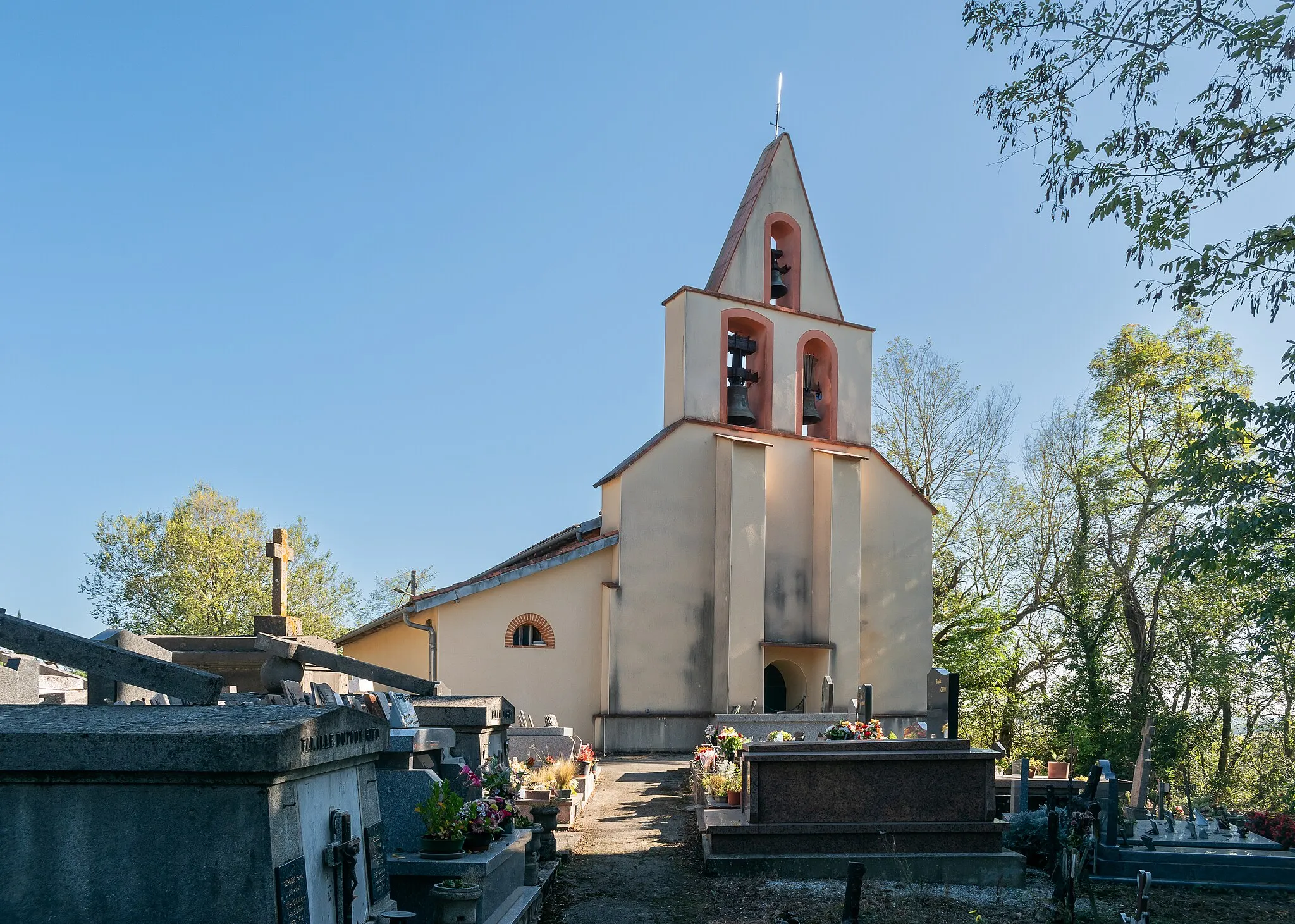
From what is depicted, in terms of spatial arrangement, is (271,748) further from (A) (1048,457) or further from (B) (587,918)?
(A) (1048,457)

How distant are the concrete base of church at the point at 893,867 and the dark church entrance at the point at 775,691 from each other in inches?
608

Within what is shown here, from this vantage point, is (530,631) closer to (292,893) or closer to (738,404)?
(738,404)

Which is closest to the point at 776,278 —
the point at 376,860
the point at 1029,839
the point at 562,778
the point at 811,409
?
the point at 811,409

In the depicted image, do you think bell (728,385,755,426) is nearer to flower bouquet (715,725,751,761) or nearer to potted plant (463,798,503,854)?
flower bouquet (715,725,751,761)

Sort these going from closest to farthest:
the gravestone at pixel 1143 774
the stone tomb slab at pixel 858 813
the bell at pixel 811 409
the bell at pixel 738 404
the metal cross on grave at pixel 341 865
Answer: the metal cross on grave at pixel 341 865, the stone tomb slab at pixel 858 813, the gravestone at pixel 1143 774, the bell at pixel 738 404, the bell at pixel 811 409

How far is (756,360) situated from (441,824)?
2038cm

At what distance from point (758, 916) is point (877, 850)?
7.41 ft

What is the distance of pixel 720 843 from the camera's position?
10.8m

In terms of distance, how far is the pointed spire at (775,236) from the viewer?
85.4ft

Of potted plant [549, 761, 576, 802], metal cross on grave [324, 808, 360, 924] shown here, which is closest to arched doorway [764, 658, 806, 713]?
potted plant [549, 761, 576, 802]

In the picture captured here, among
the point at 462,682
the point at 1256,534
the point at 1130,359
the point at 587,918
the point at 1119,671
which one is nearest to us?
the point at 587,918

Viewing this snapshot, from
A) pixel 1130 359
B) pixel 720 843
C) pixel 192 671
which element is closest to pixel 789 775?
pixel 720 843

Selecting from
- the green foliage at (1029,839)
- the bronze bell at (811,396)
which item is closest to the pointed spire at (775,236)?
the bronze bell at (811,396)

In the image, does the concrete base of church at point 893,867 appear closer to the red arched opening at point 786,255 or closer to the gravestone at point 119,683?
the gravestone at point 119,683
